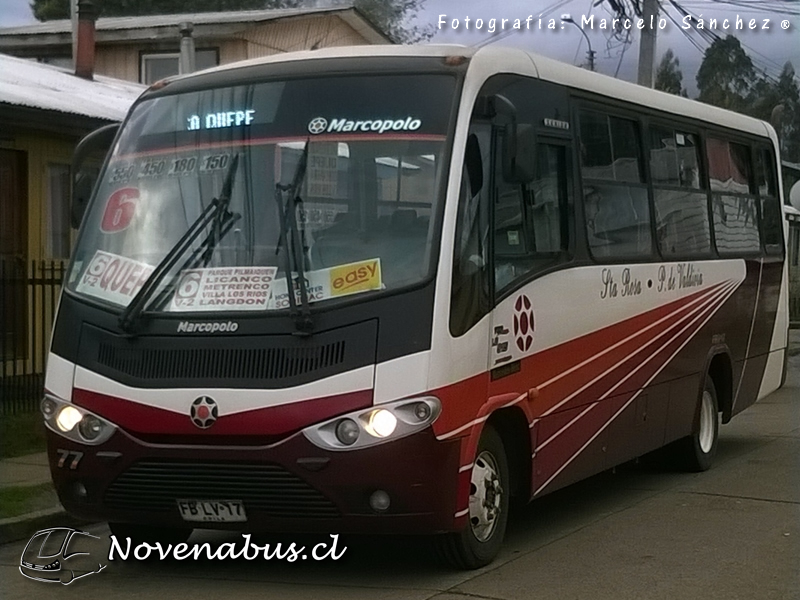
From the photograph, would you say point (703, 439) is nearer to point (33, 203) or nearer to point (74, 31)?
point (33, 203)

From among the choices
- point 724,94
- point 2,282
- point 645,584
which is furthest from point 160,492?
point 724,94

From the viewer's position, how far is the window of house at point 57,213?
1636 cm

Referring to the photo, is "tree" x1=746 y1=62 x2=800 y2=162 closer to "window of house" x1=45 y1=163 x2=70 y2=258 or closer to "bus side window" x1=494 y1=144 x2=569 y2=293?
"window of house" x1=45 y1=163 x2=70 y2=258

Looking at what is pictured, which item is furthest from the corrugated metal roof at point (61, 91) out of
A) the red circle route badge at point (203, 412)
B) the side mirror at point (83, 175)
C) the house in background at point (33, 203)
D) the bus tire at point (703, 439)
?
the red circle route badge at point (203, 412)

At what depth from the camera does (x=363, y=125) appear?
7660mm

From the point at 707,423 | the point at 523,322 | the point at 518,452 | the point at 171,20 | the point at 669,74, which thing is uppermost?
the point at 171,20

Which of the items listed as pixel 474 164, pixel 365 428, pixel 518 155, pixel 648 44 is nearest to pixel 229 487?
pixel 365 428

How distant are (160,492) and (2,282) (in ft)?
24.2

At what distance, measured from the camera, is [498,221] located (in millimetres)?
7938

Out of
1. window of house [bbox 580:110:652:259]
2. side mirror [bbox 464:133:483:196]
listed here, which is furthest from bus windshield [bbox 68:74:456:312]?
window of house [bbox 580:110:652:259]

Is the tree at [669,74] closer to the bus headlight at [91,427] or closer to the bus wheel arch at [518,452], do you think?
the bus wheel arch at [518,452]

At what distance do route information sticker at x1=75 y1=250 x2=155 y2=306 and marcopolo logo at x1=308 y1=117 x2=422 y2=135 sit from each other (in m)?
1.21

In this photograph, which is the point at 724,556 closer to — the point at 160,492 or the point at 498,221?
the point at 498,221

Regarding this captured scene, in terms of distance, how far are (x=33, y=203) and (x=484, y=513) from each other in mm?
9769
